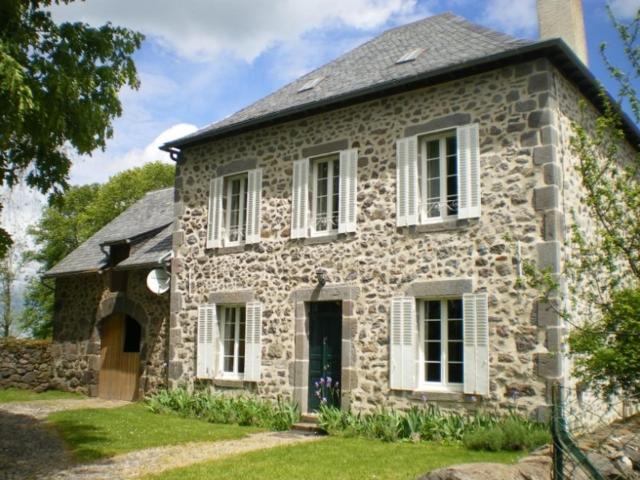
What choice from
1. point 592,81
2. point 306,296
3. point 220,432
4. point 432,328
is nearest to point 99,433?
point 220,432

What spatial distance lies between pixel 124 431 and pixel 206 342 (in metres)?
3.01

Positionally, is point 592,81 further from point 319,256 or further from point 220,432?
point 220,432

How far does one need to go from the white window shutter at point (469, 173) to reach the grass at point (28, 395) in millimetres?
10967

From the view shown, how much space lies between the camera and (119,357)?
51.0 ft

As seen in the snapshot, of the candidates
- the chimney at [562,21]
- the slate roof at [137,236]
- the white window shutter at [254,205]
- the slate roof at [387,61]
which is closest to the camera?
the slate roof at [387,61]


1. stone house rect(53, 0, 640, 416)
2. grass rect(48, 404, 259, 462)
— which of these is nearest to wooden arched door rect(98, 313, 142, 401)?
stone house rect(53, 0, 640, 416)

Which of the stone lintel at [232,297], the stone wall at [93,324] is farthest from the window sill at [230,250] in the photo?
the stone wall at [93,324]

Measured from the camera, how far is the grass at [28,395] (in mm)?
15148

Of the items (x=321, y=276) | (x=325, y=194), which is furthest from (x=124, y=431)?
(x=325, y=194)

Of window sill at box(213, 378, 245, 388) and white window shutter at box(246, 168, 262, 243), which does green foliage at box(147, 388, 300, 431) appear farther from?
white window shutter at box(246, 168, 262, 243)

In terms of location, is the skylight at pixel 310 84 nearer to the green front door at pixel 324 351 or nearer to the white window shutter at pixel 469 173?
the white window shutter at pixel 469 173

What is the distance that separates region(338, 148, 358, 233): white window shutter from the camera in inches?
445

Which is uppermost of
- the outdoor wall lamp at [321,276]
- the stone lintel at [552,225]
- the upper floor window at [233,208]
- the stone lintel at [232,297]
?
the upper floor window at [233,208]

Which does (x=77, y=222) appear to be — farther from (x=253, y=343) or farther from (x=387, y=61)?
(x=387, y=61)
